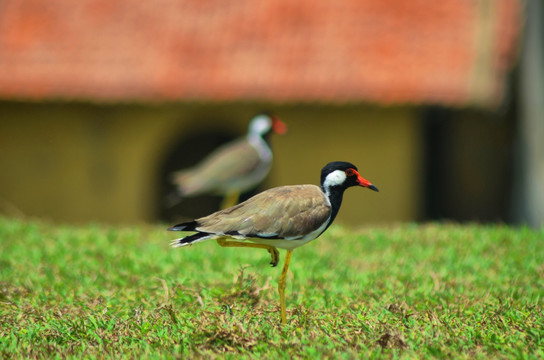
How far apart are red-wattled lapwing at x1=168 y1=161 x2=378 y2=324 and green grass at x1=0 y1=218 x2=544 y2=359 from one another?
17.2 inches

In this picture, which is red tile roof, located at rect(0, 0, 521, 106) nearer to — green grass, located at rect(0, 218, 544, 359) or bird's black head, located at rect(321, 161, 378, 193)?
green grass, located at rect(0, 218, 544, 359)

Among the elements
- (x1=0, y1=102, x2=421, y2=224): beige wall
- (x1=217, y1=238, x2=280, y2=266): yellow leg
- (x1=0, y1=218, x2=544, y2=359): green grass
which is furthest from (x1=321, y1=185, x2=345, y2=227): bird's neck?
(x1=0, y1=102, x2=421, y2=224): beige wall

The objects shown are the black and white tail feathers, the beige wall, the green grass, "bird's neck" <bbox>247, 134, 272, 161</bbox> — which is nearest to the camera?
the green grass

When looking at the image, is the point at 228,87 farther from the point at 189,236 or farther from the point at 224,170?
the point at 189,236

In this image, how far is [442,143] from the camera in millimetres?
13398

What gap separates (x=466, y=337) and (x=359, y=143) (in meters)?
7.44

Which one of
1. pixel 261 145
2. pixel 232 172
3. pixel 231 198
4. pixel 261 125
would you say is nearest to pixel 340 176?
pixel 232 172

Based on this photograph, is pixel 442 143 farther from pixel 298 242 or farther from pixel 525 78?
pixel 298 242

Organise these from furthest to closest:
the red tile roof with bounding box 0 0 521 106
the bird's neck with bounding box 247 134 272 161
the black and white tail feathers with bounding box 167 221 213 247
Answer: the red tile roof with bounding box 0 0 521 106
the bird's neck with bounding box 247 134 272 161
the black and white tail feathers with bounding box 167 221 213 247

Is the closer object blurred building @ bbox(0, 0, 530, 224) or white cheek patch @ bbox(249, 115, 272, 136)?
white cheek patch @ bbox(249, 115, 272, 136)

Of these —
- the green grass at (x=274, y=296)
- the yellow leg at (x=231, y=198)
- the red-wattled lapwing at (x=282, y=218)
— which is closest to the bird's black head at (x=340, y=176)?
the red-wattled lapwing at (x=282, y=218)

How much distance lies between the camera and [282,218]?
4.49 m

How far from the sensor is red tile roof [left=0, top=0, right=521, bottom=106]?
11.0 meters

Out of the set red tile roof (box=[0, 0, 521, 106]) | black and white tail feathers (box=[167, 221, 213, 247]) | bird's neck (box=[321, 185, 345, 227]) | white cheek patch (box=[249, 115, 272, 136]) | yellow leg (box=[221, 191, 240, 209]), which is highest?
red tile roof (box=[0, 0, 521, 106])
